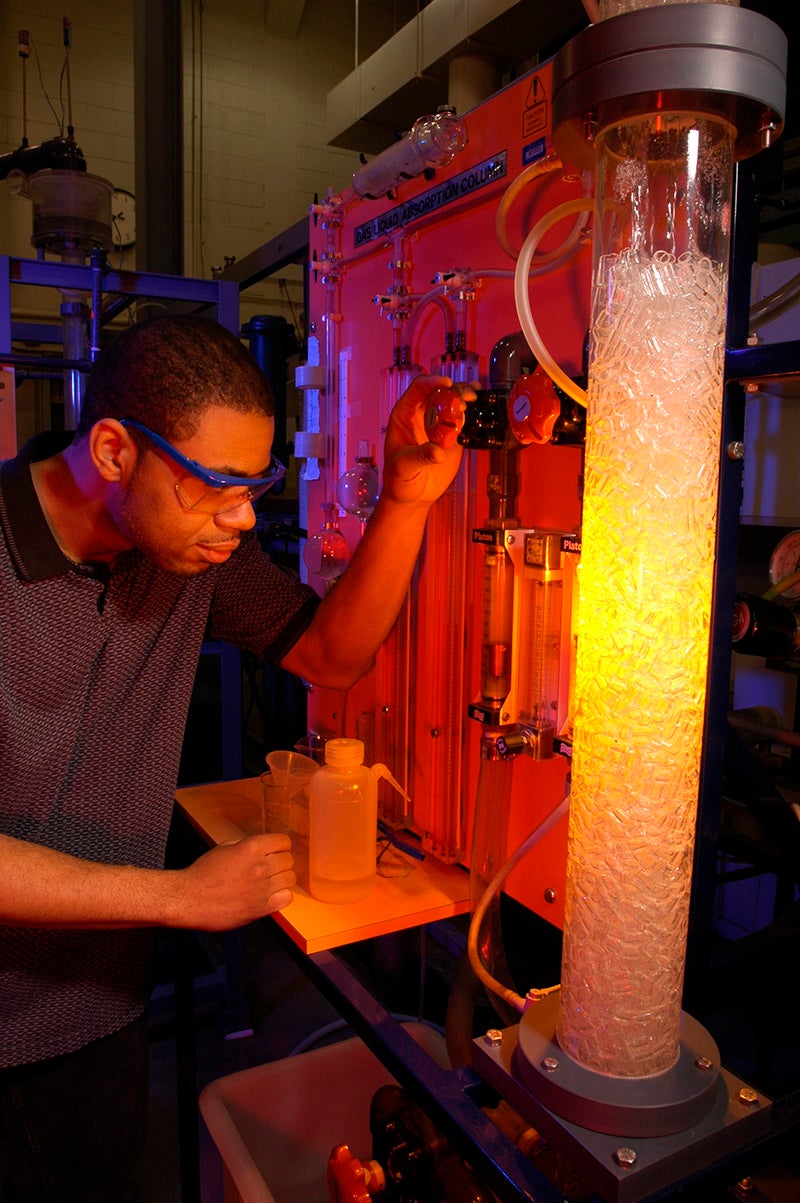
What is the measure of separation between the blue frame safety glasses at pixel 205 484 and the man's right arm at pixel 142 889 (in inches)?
16.8

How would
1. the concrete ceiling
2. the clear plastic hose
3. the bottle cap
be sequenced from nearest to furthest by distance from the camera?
the clear plastic hose
the bottle cap
the concrete ceiling

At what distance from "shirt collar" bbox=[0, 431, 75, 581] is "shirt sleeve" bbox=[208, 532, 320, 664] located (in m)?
0.30

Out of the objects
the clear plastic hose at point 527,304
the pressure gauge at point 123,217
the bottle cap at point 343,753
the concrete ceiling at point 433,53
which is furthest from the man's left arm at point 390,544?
the pressure gauge at point 123,217

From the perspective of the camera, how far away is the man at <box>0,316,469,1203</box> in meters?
1.04

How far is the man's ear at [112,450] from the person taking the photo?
42.5 inches

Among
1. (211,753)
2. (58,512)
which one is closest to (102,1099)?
(58,512)

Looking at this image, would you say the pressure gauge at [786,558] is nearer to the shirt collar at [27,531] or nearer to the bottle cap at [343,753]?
the bottle cap at [343,753]

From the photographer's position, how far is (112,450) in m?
1.10

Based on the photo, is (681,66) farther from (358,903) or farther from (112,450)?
(358,903)

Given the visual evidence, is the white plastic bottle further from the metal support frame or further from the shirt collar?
the metal support frame

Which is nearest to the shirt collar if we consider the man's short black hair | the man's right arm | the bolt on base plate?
the man's short black hair

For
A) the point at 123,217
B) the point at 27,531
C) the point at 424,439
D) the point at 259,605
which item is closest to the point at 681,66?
the point at 424,439

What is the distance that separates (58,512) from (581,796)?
853mm

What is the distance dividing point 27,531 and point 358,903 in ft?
2.36
